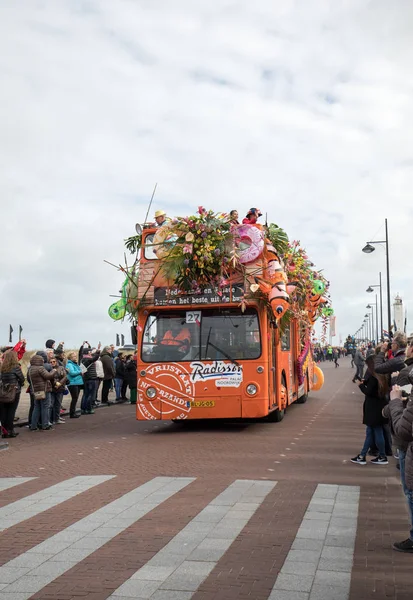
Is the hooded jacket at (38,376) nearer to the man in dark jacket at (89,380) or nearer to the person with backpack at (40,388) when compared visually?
the person with backpack at (40,388)

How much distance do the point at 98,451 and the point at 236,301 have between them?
394 centimetres

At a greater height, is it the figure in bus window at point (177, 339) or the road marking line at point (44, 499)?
the figure in bus window at point (177, 339)

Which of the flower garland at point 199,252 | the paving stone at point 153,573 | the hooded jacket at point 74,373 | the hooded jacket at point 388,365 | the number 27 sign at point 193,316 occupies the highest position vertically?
the flower garland at point 199,252

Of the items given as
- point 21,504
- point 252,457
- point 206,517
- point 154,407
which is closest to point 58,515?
point 21,504

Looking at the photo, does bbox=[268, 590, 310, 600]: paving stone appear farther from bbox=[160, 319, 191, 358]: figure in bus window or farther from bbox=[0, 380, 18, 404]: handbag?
bbox=[0, 380, 18, 404]: handbag

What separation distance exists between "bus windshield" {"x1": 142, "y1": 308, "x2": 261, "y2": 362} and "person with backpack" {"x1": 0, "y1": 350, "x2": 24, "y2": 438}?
2.59 meters

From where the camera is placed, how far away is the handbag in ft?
47.6

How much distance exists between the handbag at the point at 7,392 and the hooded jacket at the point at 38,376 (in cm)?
111

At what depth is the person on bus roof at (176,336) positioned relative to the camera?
14.6 meters

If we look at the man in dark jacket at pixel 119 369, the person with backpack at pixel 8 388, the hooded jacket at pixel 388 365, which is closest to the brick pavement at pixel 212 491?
the person with backpack at pixel 8 388

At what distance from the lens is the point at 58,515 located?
7.54m

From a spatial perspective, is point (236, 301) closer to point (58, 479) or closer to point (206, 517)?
point (58, 479)

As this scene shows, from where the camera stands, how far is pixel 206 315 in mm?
14484

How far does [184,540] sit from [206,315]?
8.25 metres
